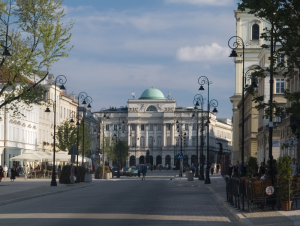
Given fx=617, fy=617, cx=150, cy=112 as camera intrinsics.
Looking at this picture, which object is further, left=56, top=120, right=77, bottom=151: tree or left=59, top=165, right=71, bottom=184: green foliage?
left=56, top=120, right=77, bottom=151: tree

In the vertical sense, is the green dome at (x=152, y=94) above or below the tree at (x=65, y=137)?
above

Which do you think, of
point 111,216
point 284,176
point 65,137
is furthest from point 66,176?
point 65,137

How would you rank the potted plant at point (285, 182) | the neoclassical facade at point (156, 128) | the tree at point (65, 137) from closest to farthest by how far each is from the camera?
1. the potted plant at point (285, 182)
2. the tree at point (65, 137)
3. the neoclassical facade at point (156, 128)

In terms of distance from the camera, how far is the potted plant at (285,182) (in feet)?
60.4

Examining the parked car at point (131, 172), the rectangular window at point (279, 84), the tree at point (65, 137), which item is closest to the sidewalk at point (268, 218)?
the rectangular window at point (279, 84)

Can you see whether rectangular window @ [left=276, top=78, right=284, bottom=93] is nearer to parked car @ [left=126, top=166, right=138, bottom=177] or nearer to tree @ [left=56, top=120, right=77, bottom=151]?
parked car @ [left=126, top=166, right=138, bottom=177]

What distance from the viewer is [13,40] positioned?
1511 inches

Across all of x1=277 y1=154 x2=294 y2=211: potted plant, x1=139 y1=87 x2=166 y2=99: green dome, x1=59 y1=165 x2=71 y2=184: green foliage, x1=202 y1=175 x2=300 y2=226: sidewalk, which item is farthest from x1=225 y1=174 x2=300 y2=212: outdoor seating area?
x1=139 y1=87 x2=166 y2=99: green dome

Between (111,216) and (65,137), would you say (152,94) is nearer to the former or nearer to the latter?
(65,137)

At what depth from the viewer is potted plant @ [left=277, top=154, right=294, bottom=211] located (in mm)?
18406

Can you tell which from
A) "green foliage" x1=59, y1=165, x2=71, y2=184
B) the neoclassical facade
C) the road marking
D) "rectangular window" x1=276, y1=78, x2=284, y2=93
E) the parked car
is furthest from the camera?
the neoclassical facade

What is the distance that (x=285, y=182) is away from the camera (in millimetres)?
18469

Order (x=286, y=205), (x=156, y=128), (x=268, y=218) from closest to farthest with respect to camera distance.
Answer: (x=268, y=218), (x=286, y=205), (x=156, y=128)

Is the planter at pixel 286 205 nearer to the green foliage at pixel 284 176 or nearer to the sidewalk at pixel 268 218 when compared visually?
the green foliage at pixel 284 176
